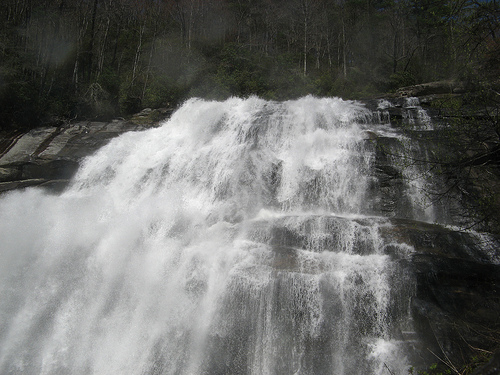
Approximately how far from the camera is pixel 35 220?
12.0 meters

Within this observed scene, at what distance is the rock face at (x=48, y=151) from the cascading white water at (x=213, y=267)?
4.83ft

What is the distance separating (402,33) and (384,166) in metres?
19.6

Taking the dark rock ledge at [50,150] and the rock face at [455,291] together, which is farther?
the dark rock ledge at [50,150]

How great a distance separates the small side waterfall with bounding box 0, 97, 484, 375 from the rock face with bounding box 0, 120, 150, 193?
1.20 meters

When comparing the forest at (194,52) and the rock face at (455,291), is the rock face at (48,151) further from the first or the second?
the rock face at (455,291)

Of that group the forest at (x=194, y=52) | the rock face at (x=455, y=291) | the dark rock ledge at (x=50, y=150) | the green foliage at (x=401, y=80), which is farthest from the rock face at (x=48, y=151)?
the green foliage at (x=401, y=80)

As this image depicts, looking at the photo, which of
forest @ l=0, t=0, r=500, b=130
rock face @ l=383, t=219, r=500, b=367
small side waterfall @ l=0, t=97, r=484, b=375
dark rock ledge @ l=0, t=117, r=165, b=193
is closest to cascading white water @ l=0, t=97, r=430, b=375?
small side waterfall @ l=0, t=97, r=484, b=375

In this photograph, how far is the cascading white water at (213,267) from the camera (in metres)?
7.51

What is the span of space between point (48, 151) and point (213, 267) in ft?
39.1

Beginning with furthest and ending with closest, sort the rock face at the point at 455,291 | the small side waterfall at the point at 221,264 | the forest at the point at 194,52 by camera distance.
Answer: the forest at the point at 194,52, the small side waterfall at the point at 221,264, the rock face at the point at 455,291

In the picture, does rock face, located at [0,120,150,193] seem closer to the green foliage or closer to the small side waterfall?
the small side waterfall

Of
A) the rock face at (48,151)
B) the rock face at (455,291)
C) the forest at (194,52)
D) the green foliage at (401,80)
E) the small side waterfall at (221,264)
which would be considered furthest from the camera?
the green foliage at (401,80)

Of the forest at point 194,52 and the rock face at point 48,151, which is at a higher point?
the forest at point 194,52

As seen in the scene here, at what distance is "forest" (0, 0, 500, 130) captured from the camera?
20547mm
